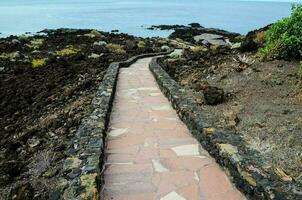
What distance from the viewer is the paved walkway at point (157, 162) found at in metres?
5.55

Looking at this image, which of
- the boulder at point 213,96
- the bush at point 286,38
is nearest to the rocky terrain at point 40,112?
the boulder at point 213,96

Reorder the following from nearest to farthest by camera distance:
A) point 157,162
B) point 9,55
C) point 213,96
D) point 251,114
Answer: point 157,162 → point 251,114 → point 213,96 → point 9,55

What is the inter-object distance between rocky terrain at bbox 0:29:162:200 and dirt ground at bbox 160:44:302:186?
3083mm

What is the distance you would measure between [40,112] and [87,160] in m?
7.28

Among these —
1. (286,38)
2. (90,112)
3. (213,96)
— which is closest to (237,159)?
(90,112)

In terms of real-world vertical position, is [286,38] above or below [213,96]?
above

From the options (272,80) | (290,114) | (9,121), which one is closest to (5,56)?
(9,121)

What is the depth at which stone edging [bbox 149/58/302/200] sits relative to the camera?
4.98 metres

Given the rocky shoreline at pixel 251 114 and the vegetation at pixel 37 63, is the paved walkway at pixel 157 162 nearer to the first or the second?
the rocky shoreline at pixel 251 114

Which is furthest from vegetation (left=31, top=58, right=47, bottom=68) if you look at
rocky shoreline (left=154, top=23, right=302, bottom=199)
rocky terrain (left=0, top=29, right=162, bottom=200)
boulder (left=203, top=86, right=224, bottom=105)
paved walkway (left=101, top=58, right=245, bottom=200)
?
boulder (left=203, top=86, right=224, bottom=105)

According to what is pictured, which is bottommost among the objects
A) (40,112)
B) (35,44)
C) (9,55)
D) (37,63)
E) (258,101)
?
(35,44)

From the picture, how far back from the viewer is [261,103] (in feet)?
32.1

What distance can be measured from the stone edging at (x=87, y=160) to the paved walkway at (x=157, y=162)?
0.26 metres

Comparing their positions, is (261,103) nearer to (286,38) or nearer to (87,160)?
(286,38)
